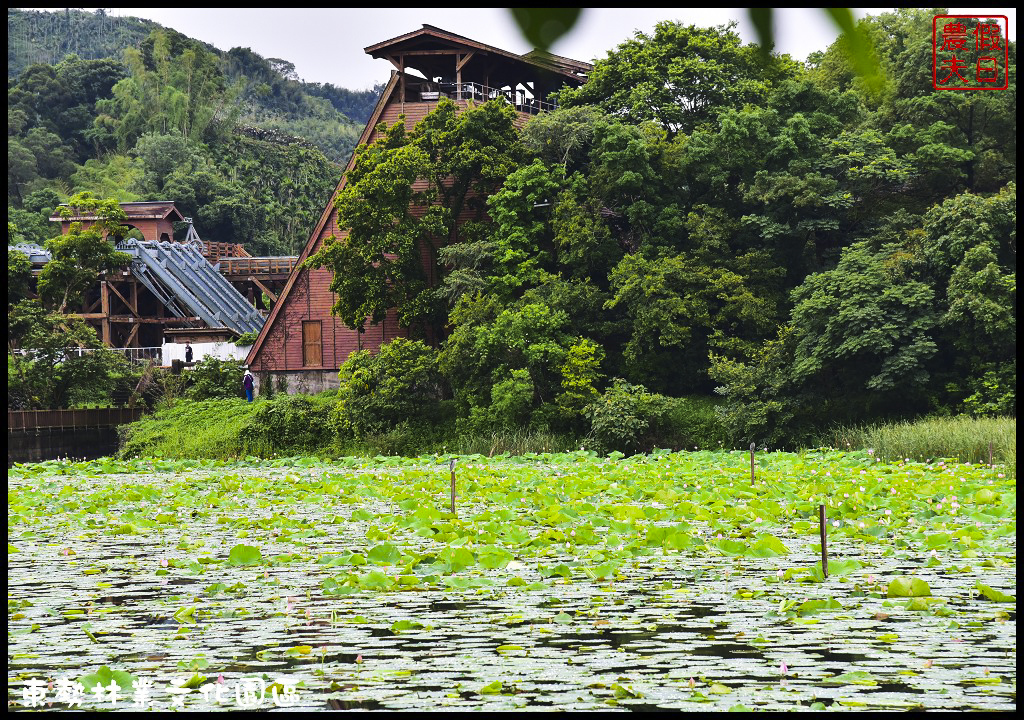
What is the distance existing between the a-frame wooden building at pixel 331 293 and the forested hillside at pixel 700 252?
5.58 ft

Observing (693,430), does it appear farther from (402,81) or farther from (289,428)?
(402,81)

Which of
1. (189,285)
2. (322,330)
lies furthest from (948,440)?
(189,285)

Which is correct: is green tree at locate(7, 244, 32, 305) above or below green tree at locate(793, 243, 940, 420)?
above

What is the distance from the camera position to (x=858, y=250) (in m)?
22.8

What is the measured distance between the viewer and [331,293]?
1174 inches

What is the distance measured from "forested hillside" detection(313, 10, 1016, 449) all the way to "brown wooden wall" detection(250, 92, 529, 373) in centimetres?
249

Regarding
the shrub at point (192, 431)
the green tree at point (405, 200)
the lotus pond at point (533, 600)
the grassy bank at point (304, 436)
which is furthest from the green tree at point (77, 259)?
the lotus pond at point (533, 600)

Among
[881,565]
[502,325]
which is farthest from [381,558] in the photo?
[502,325]

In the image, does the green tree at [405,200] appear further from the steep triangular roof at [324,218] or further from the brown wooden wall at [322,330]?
the brown wooden wall at [322,330]

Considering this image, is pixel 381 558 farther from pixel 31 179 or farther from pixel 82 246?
pixel 31 179

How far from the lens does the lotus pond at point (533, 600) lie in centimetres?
475

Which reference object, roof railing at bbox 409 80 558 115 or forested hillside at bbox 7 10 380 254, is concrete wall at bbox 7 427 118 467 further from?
forested hillside at bbox 7 10 380 254

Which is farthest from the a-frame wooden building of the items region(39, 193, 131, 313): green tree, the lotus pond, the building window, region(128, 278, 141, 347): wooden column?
the lotus pond

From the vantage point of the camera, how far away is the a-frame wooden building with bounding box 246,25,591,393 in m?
28.2
